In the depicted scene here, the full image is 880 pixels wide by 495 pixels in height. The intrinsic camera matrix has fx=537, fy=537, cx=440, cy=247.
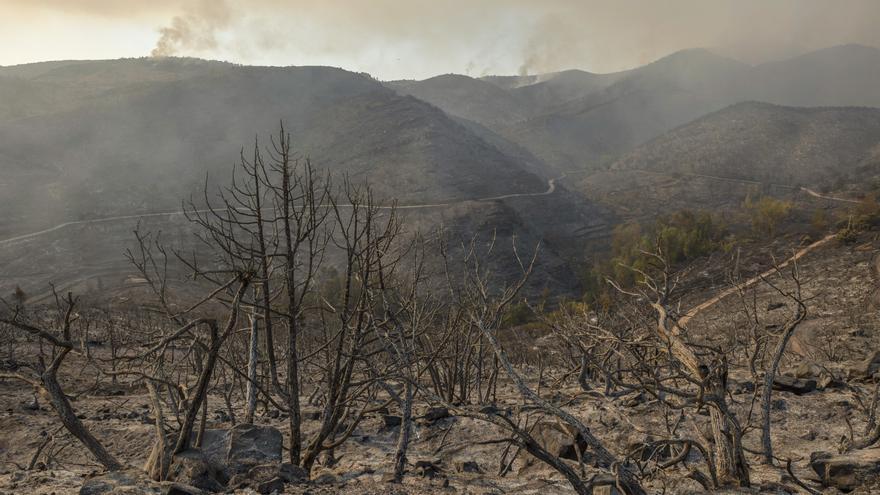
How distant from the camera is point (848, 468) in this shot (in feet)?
15.4

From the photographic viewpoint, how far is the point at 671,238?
37.2m

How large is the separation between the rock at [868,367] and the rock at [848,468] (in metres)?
5.38

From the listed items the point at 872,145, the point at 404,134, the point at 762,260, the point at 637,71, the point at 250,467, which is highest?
the point at 637,71

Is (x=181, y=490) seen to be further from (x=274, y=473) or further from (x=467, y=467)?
(x=467, y=467)

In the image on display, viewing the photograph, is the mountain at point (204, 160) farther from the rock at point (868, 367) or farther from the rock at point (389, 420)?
the rock at point (389, 420)

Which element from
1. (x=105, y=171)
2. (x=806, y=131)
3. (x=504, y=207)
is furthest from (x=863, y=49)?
(x=105, y=171)

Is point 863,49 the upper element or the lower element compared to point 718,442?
upper

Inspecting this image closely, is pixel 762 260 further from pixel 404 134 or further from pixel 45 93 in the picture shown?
pixel 45 93

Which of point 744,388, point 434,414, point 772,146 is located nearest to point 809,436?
point 744,388

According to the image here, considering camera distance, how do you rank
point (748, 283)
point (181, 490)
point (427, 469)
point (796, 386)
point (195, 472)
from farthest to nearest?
point (748, 283), point (796, 386), point (427, 469), point (195, 472), point (181, 490)

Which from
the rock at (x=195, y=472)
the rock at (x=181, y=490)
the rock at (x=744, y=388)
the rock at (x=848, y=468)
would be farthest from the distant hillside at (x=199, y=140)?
the rock at (x=181, y=490)

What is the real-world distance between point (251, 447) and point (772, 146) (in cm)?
8373

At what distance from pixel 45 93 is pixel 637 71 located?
16297cm

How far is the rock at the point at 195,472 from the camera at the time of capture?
4258 millimetres
